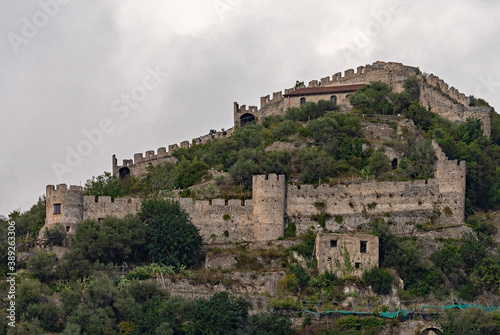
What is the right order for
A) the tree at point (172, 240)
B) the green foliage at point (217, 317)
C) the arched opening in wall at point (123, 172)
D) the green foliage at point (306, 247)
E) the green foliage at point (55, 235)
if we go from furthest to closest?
the arched opening in wall at point (123, 172) → the green foliage at point (55, 235) → the green foliage at point (306, 247) → the tree at point (172, 240) → the green foliage at point (217, 317)

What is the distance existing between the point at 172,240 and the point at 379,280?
38.6 feet

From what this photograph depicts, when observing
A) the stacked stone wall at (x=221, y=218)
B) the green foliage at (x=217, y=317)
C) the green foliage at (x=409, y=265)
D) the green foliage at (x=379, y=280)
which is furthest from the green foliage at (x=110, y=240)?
the green foliage at (x=409, y=265)

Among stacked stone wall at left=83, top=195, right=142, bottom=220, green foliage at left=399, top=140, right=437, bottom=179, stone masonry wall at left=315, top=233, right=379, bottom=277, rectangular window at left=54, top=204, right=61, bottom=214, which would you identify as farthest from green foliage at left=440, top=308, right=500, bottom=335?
rectangular window at left=54, top=204, right=61, bottom=214

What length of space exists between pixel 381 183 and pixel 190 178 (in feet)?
49.1

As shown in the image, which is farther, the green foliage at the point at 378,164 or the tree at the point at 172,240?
the green foliage at the point at 378,164

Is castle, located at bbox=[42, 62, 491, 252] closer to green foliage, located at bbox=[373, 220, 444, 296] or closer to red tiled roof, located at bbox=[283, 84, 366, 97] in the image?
green foliage, located at bbox=[373, 220, 444, 296]

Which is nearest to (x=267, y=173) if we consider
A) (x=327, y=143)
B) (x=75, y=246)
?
(x=327, y=143)

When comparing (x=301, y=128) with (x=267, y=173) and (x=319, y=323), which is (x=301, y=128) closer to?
(x=267, y=173)

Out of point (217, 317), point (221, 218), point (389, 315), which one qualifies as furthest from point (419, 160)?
point (217, 317)

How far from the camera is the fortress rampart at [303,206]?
6325 centimetres

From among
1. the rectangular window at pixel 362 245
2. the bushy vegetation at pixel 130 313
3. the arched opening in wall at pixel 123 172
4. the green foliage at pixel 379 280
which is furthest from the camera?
the arched opening in wall at pixel 123 172

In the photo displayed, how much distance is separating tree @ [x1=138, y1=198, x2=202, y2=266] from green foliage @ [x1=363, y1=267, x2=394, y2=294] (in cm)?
997

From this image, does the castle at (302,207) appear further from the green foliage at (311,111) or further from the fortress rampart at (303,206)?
the green foliage at (311,111)

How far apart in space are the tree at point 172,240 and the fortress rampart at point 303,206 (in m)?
2.49
